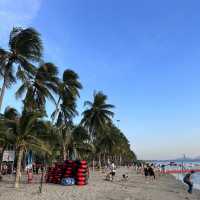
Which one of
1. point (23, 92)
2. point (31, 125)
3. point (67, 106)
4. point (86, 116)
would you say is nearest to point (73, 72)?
point (67, 106)

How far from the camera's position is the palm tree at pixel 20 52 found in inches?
894

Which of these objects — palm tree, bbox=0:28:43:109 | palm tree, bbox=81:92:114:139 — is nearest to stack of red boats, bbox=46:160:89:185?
palm tree, bbox=0:28:43:109

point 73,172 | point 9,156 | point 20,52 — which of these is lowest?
point 73,172

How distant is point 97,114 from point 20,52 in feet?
90.1

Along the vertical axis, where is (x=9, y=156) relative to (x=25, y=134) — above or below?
below

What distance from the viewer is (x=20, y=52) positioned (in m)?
22.8

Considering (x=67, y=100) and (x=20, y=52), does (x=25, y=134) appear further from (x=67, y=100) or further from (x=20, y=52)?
(x=67, y=100)

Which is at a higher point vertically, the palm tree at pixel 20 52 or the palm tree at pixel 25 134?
the palm tree at pixel 20 52

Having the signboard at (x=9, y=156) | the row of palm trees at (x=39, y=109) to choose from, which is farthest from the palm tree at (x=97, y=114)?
the signboard at (x=9, y=156)

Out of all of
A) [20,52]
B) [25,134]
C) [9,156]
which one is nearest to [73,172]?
[25,134]

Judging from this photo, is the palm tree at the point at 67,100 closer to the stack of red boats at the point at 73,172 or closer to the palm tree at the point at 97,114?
the palm tree at the point at 97,114

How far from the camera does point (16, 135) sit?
19469 millimetres

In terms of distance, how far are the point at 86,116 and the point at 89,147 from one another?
192 inches

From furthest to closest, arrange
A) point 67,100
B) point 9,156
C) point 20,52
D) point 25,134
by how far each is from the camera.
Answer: point 67,100 < point 9,156 < point 20,52 < point 25,134
